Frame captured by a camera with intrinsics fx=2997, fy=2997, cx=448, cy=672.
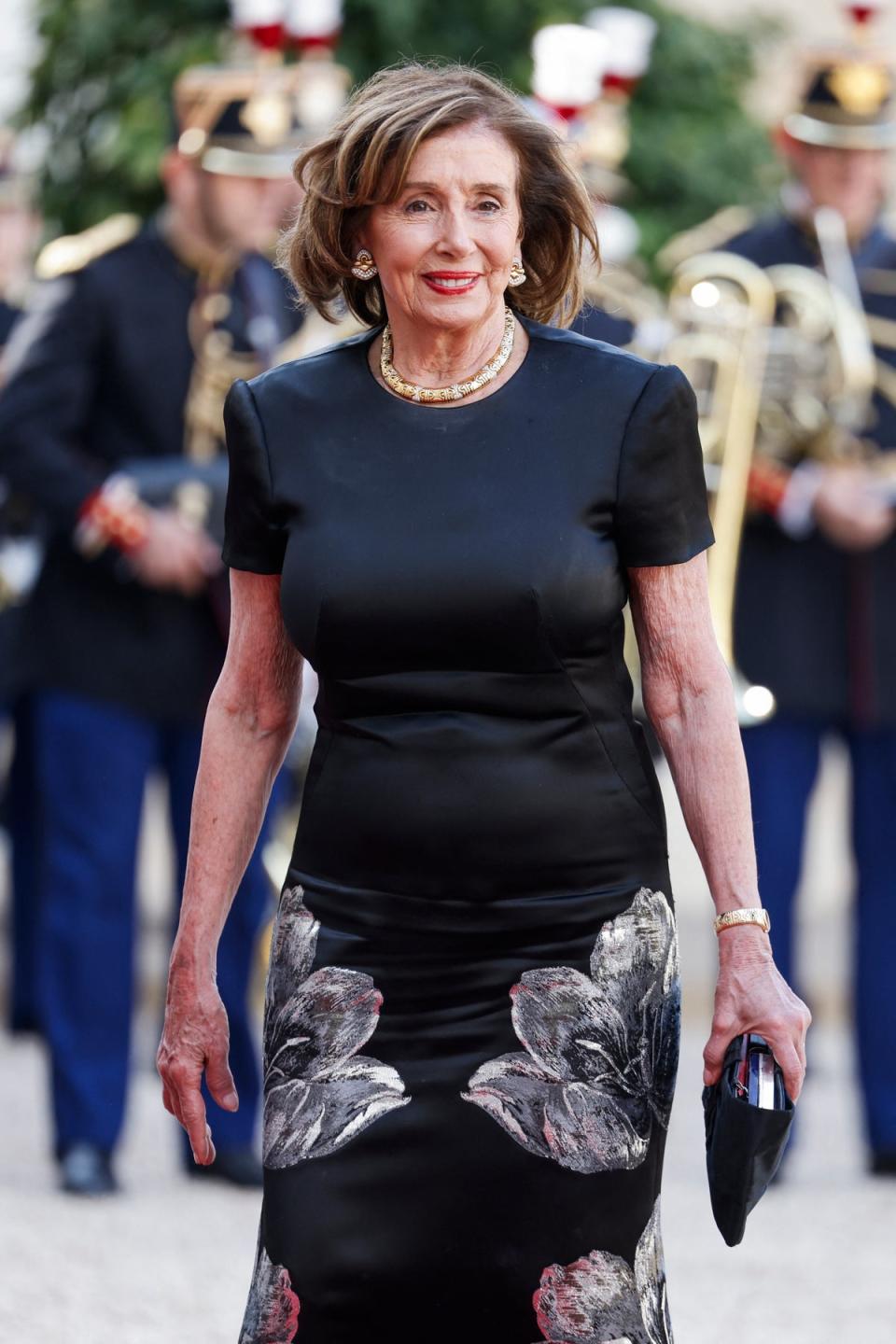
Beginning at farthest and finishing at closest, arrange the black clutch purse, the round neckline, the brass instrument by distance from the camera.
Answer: the brass instrument, the round neckline, the black clutch purse

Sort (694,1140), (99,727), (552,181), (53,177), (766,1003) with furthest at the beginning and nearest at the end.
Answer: (53,177)
(694,1140)
(99,727)
(552,181)
(766,1003)

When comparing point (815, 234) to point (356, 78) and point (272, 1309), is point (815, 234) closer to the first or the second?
point (272, 1309)

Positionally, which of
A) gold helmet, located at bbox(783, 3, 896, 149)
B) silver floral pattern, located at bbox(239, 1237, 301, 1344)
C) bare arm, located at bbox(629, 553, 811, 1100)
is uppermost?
bare arm, located at bbox(629, 553, 811, 1100)

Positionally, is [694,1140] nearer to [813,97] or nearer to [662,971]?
[813,97]

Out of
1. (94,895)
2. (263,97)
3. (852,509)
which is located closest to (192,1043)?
(94,895)

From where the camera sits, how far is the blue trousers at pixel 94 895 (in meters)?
6.19

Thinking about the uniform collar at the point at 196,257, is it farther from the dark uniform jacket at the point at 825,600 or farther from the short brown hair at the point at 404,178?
the short brown hair at the point at 404,178

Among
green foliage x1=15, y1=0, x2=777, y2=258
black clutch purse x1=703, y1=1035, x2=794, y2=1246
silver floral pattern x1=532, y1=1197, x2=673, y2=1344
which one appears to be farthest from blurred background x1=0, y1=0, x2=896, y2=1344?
green foliage x1=15, y1=0, x2=777, y2=258

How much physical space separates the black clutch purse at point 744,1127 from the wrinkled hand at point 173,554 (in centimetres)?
296

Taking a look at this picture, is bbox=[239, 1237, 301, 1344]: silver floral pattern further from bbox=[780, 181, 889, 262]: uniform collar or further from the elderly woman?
bbox=[780, 181, 889, 262]: uniform collar

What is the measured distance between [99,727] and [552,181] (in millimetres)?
2792

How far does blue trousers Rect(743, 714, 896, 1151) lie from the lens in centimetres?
652

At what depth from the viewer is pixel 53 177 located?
38.4ft

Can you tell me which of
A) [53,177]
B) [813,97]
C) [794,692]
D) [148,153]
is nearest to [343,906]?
[794,692]
